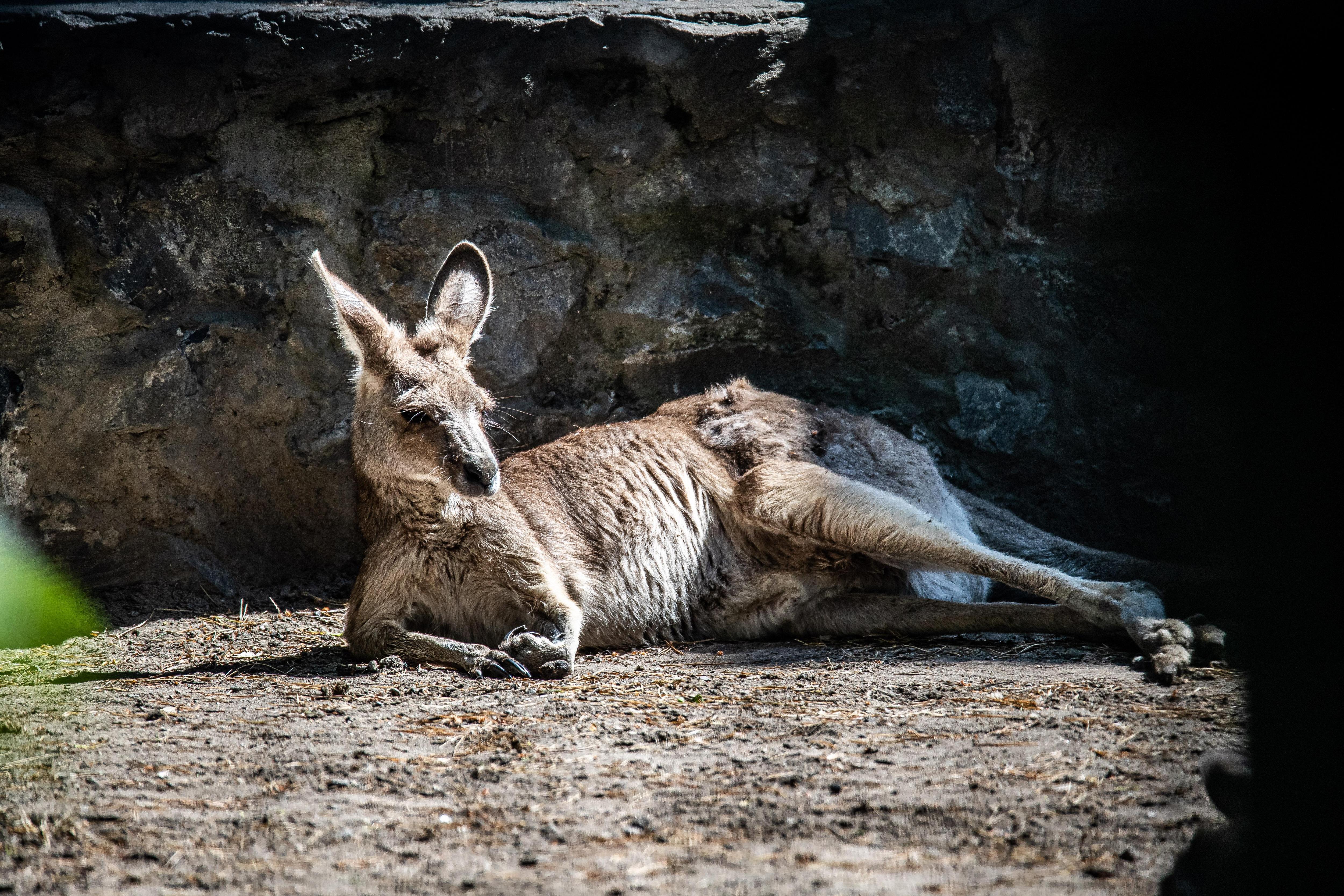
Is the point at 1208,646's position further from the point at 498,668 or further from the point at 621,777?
the point at 498,668

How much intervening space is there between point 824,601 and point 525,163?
2806mm

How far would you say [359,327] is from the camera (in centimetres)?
488

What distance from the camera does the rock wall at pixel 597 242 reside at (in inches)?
Answer: 217

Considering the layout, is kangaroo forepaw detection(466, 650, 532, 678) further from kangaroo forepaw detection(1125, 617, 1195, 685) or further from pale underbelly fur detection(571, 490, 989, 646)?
kangaroo forepaw detection(1125, 617, 1195, 685)

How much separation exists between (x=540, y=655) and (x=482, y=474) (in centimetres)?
78

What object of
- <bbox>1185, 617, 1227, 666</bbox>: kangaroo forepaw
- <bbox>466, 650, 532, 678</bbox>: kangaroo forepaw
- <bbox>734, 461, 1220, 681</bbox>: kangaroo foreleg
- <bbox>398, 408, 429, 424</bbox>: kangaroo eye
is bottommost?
<bbox>466, 650, 532, 678</bbox>: kangaroo forepaw

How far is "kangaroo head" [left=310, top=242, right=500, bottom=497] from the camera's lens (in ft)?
15.2

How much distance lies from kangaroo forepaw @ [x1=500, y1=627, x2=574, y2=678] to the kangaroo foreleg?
1225 mm

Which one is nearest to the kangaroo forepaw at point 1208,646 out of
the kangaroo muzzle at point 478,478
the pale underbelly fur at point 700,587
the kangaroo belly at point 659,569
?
the pale underbelly fur at point 700,587

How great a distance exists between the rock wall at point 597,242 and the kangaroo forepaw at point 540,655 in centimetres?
183

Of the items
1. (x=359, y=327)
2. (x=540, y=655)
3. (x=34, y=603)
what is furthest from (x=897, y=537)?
(x=34, y=603)

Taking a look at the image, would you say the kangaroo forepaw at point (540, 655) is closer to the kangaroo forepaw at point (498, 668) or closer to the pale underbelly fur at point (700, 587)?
the kangaroo forepaw at point (498, 668)

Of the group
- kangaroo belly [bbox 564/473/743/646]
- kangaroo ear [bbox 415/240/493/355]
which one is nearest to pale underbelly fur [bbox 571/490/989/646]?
kangaroo belly [bbox 564/473/743/646]

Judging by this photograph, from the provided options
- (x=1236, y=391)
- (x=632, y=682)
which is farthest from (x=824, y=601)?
(x=1236, y=391)
